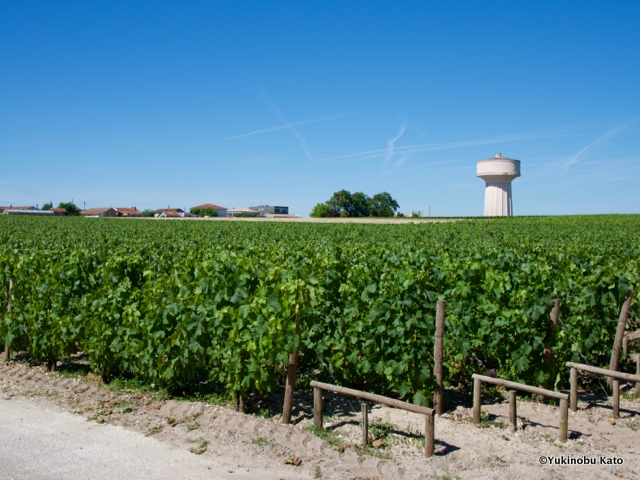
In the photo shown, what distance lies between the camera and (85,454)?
206 inches

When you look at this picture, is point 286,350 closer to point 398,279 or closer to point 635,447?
point 398,279

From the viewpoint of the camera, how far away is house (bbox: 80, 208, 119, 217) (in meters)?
132

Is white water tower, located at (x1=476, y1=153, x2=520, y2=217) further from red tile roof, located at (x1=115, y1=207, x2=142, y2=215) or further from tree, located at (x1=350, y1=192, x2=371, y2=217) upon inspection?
red tile roof, located at (x1=115, y1=207, x2=142, y2=215)

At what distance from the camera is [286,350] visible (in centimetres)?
591

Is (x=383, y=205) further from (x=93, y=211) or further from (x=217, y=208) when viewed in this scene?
(x=93, y=211)

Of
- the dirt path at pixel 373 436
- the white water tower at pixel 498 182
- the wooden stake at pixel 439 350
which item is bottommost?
the dirt path at pixel 373 436

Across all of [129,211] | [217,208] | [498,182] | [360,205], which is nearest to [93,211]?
[129,211]

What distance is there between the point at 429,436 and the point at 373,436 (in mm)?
721

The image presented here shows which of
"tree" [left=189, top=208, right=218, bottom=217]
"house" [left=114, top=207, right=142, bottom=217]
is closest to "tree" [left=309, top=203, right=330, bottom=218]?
"tree" [left=189, top=208, right=218, bottom=217]

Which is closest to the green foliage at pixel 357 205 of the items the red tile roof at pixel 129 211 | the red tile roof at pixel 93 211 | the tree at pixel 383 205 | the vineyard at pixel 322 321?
the tree at pixel 383 205

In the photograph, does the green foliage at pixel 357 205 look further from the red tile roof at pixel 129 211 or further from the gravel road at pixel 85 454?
the gravel road at pixel 85 454

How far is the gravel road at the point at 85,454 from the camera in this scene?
483cm

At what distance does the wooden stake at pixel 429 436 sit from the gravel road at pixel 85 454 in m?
1.71

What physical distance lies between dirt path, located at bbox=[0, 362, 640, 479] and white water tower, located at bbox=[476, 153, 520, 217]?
236ft
